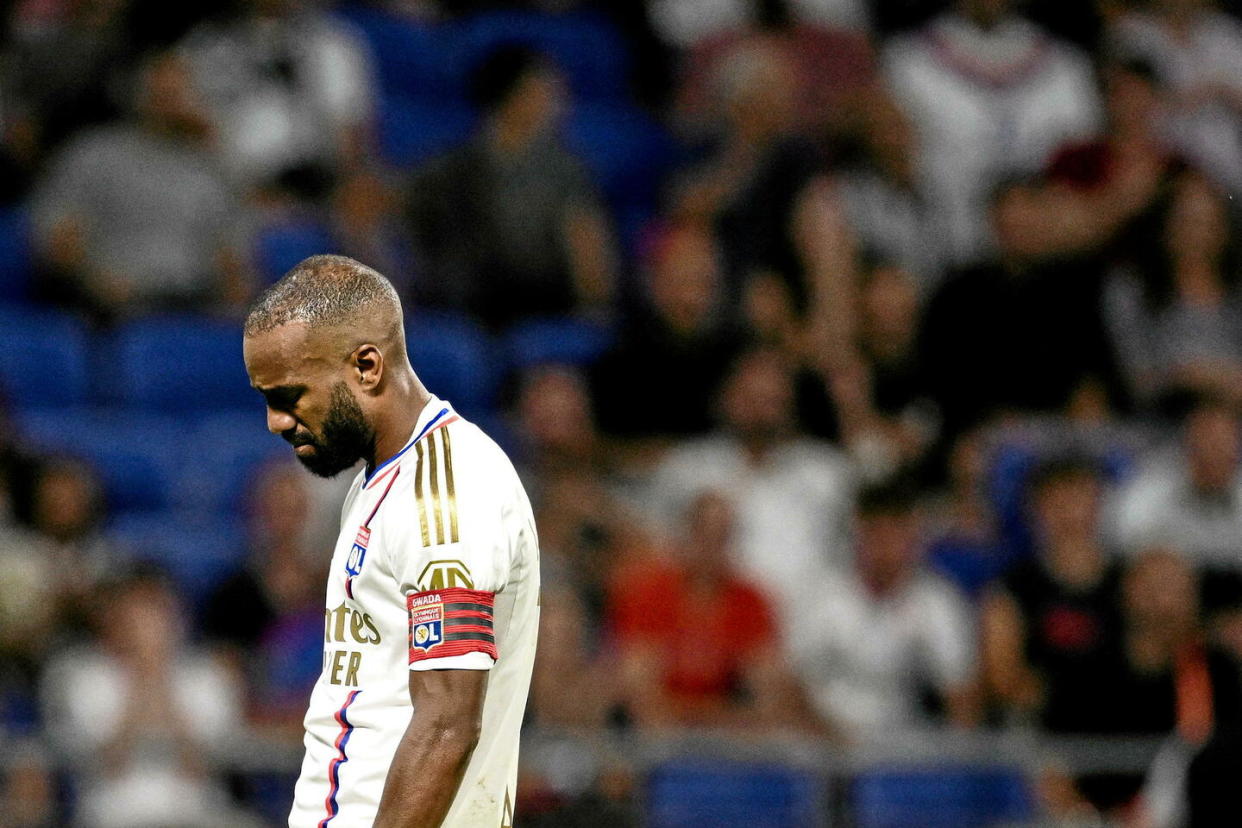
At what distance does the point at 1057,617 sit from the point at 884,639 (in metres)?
0.73

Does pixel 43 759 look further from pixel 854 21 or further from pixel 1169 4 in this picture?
pixel 1169 4

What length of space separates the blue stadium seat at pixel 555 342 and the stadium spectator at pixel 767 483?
80cm

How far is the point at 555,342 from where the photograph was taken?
32.3ft

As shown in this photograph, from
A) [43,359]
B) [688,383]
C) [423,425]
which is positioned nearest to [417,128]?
[688,383]

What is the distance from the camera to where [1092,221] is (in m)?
10.8

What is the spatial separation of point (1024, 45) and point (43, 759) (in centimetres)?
703

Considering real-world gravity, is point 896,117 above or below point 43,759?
above

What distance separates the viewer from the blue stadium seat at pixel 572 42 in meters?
11.6

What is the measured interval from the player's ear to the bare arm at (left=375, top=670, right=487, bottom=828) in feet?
1.85

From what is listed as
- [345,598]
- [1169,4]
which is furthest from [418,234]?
[345,598]

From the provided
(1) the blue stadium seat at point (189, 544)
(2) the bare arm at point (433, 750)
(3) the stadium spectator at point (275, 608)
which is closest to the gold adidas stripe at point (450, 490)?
(2) the bare arm at point (433, 750)

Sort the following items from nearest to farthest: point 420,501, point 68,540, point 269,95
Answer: point 420,501 < point 68,540 < point 269,95

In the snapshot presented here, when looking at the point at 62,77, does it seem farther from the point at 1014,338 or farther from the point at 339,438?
the point at 339,438

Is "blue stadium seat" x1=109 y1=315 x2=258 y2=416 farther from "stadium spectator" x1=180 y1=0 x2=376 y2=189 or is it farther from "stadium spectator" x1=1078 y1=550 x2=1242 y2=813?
"stadium spectator" x1=1078 y1=550 x2=1242 y2=813
